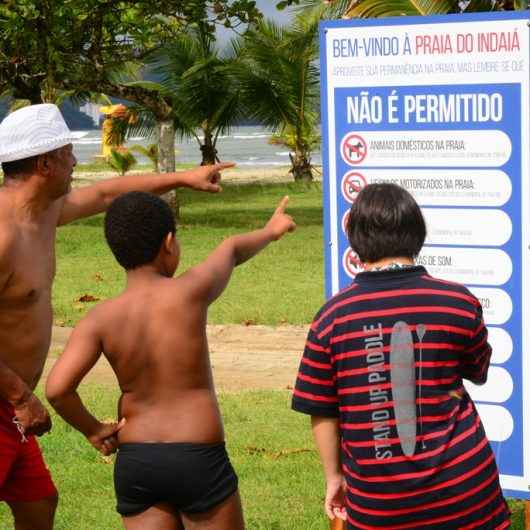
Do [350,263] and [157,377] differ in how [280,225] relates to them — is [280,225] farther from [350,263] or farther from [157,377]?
[350,263]

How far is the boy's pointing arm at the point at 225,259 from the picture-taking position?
147 inches

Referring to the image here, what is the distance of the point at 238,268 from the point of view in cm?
1516

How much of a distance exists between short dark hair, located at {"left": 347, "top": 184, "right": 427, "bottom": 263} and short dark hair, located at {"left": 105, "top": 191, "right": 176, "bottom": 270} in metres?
0.61

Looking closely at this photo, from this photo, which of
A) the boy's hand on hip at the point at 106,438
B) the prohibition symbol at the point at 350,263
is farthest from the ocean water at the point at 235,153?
the boy's hand on hip at the point at 106,438

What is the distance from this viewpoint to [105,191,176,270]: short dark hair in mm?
3691

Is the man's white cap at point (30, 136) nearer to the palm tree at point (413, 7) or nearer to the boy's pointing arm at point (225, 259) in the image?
the boy's pointing arm at point (225, 259)

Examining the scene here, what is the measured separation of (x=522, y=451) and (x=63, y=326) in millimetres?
7210

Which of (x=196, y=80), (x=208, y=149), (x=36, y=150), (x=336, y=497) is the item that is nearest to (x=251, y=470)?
(x=36, y=150)

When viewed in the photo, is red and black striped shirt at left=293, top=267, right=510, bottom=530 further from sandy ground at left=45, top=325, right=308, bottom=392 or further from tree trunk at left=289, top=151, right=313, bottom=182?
tree trunk at left=289, top=151, right=313, bottom=182

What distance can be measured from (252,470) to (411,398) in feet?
10.6

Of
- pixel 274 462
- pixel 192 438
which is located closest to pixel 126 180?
pixel 192 438

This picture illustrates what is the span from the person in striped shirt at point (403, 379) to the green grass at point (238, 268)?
25.6 feet

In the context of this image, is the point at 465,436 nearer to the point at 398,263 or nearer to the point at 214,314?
the point at 398,263

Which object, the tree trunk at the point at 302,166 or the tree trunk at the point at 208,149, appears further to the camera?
the tree trunk at the point at 302,166
